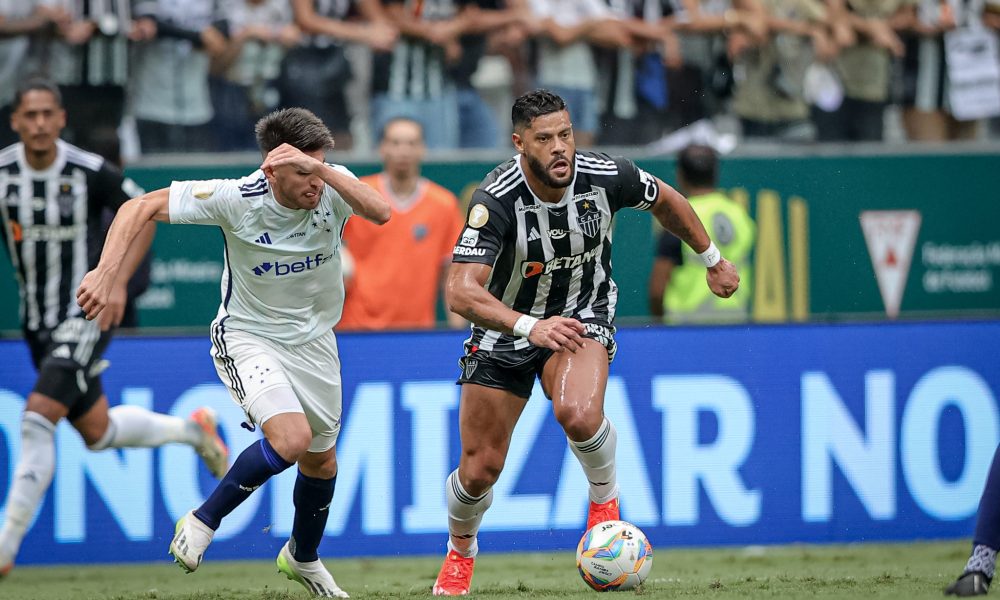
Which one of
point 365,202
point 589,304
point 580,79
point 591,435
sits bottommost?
point 591,435

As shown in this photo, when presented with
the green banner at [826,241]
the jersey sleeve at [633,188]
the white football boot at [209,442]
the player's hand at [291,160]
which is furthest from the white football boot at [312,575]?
the green banner at [826,241]

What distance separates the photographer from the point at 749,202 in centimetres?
1309

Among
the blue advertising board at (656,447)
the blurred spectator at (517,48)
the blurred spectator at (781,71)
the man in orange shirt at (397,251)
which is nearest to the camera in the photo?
the blue advertising board at (656,447)

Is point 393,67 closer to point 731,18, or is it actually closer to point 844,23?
point 731,18

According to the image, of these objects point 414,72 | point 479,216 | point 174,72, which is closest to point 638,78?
point 414,72

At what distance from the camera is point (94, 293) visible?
6.55 metres

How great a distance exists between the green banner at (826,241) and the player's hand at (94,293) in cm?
573

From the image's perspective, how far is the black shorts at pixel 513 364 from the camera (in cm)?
738

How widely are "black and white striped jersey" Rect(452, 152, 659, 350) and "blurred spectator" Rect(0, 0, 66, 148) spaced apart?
20.2 ft

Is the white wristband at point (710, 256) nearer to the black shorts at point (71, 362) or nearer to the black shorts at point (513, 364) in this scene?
the black shorts at point (513, 364)

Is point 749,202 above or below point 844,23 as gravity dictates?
below

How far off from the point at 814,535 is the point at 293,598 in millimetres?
3645

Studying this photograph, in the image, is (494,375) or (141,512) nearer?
(494,375)

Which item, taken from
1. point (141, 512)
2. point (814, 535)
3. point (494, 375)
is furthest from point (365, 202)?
point (814, 535)
